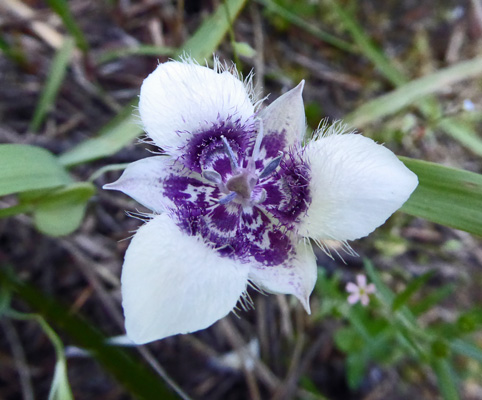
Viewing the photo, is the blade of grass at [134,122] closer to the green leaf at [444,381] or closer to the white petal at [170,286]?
the white petal at [170,286]

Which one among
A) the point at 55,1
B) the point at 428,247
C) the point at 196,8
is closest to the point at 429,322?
the point at 428,247

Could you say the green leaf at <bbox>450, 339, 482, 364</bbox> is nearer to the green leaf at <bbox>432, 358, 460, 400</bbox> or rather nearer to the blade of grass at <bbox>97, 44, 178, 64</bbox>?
the green leaf at <bbox>432, 358, 460, 400</bbox>

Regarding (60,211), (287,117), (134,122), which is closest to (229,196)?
(287,117)

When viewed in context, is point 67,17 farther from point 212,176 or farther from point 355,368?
point 355,368

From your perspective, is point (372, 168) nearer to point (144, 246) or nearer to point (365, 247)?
point (144, 246)

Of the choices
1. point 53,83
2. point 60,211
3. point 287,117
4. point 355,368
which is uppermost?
point 287,117

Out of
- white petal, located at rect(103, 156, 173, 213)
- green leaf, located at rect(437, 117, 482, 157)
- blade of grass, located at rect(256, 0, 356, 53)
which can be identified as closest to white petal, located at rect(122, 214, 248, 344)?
white petal, located at rect(103, 156, 173, 213)

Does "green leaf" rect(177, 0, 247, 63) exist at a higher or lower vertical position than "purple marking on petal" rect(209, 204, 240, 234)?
higher
